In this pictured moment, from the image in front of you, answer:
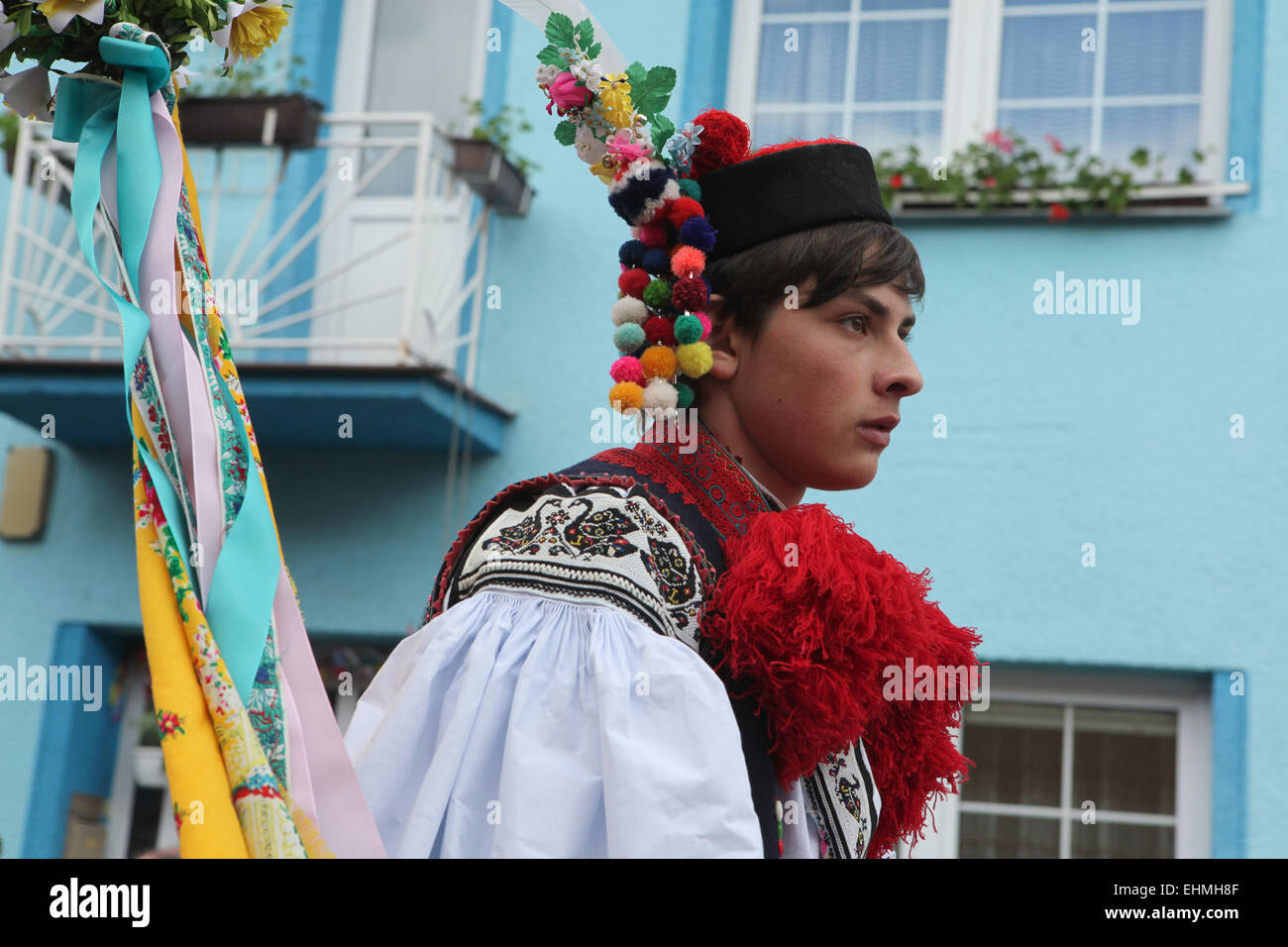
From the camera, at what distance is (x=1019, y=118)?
5.71 meters

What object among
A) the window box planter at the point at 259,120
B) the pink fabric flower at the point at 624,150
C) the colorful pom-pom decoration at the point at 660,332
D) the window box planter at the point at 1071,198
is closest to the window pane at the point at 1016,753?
the window box planter at the point at 1071,198

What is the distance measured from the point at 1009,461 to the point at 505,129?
2380 mm

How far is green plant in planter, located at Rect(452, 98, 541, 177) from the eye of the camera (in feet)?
18.6

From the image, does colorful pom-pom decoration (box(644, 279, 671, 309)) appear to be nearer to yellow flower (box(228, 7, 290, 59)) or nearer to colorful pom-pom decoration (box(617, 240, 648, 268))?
colorful pom-pom decoration (box(617, 240, 648, 268))

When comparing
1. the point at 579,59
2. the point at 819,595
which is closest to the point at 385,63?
the point at 579,59

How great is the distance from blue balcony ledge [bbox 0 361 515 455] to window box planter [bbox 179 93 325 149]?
95 centimetres

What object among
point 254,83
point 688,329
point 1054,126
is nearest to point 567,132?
point 688,329

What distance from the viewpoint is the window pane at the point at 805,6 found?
19.6 ft

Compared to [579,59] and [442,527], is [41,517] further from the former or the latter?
[579,59]

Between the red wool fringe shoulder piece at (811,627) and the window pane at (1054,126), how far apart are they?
164 inches

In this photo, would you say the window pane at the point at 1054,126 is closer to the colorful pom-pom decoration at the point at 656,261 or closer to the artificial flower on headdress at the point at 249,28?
the colorful pom-pom decoration at the point at 656,261

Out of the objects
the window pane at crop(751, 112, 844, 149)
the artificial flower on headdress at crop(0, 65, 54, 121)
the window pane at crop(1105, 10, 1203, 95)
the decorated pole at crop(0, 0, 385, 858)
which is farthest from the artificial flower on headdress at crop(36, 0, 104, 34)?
the window pane at crop(1105, 10, 1203, 95)
